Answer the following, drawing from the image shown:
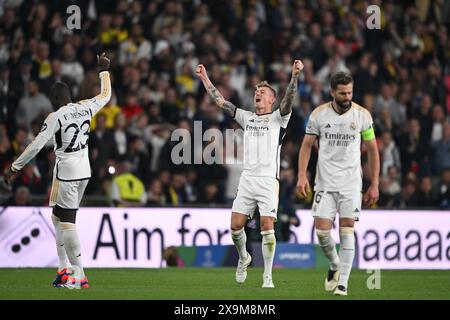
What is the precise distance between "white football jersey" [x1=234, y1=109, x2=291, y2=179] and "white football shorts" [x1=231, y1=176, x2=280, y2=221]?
94 mm

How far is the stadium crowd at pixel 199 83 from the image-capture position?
21.8m

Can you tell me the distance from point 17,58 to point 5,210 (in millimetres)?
3934

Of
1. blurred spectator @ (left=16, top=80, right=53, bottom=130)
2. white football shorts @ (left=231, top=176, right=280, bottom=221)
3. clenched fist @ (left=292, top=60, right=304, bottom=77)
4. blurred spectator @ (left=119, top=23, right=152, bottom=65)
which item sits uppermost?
blurred spectator @ (left=119, top=23, right=152, bottom=65)

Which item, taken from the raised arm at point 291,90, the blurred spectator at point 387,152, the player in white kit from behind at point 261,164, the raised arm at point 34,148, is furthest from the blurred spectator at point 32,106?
the raised arm at point 291,90

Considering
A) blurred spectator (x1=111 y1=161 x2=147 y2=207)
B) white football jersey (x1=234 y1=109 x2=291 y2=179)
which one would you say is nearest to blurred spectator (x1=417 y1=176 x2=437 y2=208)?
blurred spectator (x1=111 y1=161 x2=147 y2=207)

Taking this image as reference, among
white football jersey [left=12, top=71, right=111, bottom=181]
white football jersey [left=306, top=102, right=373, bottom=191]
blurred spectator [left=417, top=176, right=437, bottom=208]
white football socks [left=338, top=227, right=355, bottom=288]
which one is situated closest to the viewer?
white football socks [left=338, top=227, right=355, bottom=288]

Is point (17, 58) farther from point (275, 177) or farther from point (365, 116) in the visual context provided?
point (365, 116)

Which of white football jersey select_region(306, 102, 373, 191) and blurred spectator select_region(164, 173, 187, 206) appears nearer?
white football jersey select_region(306, 102, 373, 191)

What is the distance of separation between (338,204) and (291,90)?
5.45ft

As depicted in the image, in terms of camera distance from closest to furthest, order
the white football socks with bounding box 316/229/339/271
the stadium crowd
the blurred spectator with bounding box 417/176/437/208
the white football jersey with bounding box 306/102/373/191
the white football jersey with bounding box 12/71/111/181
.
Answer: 1. the white football jersey with bounding box 306/102/373/191
2. the white football socks with bounding box 316/229/339/271
3. the white football jersey with bounding box 12/71/111/181
4. the stadium crowd
5. the blurred spectator with bounding box 417/176/437/208

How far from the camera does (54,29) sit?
77.0 feet

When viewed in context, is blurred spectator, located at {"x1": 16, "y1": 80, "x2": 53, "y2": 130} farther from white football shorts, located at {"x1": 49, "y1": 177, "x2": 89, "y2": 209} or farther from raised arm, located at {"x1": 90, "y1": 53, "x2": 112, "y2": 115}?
white football shorts, located at {"x1": 49, "y1": 177, "x2": 89, "y2": 209}

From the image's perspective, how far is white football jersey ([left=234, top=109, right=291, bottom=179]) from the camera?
589 inches

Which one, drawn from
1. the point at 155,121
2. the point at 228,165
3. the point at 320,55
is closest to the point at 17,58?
the point at 155,121
